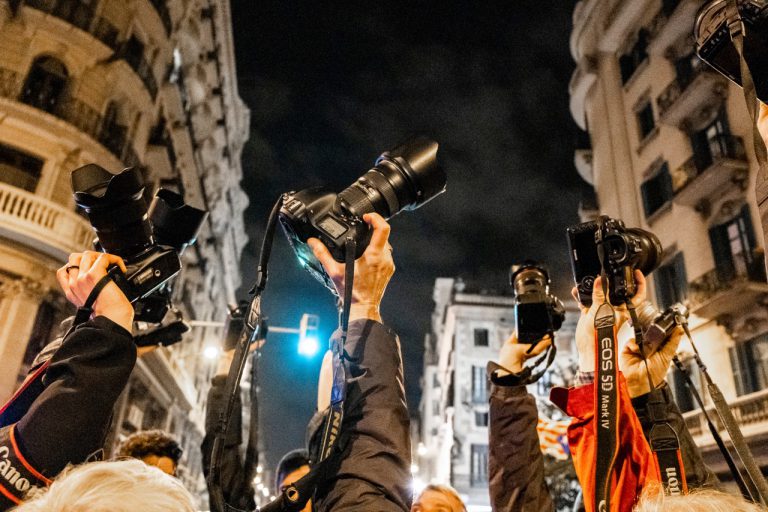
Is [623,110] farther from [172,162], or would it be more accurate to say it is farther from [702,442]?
[172,162]

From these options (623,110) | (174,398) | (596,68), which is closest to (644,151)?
(623,110)

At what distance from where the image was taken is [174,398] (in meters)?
26.4

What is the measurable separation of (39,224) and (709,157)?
18.5 meters

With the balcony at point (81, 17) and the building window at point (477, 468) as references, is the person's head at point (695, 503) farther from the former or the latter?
the building window at point (477, 468)

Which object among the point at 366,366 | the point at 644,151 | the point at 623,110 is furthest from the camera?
the point at 623,110

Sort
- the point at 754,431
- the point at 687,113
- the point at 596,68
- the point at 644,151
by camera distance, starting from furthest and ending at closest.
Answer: the point at 596,68
the point at 644,151
the point at 687,113
the point at 754,431

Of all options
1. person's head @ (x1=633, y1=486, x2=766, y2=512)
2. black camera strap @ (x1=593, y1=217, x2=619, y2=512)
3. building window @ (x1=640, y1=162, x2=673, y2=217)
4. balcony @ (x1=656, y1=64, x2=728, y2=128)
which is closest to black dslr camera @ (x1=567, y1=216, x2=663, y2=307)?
black camera strap @ (x1=593, y1=217, x2=619, y2=512)

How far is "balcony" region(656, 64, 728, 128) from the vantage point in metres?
16.6

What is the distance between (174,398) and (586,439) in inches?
1073

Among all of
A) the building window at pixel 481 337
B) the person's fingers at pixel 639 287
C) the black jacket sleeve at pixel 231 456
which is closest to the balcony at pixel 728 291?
the person's fingers at pixel 639 287

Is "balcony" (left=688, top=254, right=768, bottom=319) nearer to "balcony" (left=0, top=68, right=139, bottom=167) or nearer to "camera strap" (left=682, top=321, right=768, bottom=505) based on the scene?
"camera strap" (left=682, top=321, right=768, bottom=505)

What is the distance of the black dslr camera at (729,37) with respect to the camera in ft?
5.55

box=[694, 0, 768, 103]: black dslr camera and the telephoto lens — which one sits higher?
box=[694, 0, 768, 103]: black dslr camera

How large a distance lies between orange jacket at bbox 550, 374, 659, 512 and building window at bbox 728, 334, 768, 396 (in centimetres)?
1525
